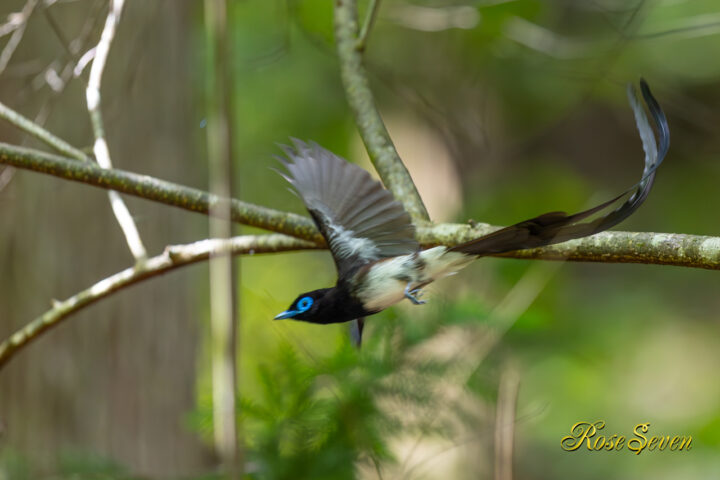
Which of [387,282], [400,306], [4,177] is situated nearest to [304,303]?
[387,282]

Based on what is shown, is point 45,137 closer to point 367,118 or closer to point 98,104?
point 98,104

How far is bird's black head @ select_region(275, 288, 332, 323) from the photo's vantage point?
125 cm

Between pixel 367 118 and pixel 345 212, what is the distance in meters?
0.50

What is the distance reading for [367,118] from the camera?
183 cm

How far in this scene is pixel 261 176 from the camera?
5.70m

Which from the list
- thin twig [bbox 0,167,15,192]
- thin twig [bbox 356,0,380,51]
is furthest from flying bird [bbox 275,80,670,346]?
thin twig [bbox 0,167,15,192]

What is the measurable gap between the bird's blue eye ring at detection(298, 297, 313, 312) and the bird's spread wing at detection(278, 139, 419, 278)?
10cm

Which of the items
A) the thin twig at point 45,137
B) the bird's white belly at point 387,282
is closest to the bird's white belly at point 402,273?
the bird's white belly at point 387,282

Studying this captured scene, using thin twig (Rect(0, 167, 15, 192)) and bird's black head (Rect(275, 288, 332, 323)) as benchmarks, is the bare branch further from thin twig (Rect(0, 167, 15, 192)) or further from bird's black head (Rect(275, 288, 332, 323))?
thin twig (Rect(0, 167, 15, 192))

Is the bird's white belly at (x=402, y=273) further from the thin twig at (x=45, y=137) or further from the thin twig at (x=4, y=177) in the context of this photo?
the thin twig at (x=4, y=177)

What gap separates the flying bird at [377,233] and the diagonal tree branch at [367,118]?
0.54 ft

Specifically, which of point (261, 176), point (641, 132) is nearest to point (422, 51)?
point (261, 176)

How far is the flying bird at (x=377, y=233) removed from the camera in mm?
1126
